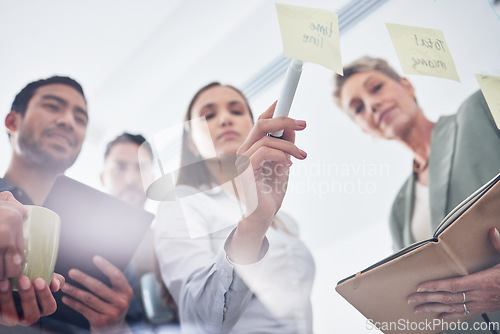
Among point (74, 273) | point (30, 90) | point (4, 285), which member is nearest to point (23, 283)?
point (4, 285)

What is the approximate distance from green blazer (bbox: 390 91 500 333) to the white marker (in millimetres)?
402

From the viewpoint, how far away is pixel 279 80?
2.86ft

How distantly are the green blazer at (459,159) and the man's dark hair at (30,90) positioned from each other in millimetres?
673

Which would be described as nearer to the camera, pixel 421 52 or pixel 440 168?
pixel 421 52

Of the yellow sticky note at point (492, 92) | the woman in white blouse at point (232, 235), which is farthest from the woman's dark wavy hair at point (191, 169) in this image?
the yellow sticky note at point (492, 92)

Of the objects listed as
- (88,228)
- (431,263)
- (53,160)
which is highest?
(53,160)

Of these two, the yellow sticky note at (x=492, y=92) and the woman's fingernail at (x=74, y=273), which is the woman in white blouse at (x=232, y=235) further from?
the yellow sticky note at (x=492, y=92)

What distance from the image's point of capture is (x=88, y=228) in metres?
0.54

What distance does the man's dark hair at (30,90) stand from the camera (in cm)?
60

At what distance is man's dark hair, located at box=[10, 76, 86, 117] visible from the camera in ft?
1.98

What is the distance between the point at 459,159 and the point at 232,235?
46 centimetres

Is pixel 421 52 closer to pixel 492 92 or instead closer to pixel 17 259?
pixel 492 92

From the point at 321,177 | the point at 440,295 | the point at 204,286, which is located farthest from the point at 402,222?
the point at 204,286

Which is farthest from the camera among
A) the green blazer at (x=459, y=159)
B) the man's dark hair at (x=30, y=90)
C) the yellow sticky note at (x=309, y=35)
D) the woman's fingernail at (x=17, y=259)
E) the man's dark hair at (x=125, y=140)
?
the man's dark hair at (x=125, y=140)
